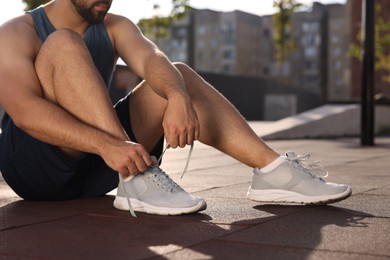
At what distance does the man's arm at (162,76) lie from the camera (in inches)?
114

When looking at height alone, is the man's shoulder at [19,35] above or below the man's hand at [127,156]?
above

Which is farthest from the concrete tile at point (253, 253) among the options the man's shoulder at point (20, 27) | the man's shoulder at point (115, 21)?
the man's shoulder at point (115, 21)

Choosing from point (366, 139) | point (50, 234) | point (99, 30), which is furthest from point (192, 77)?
point (366, 139)

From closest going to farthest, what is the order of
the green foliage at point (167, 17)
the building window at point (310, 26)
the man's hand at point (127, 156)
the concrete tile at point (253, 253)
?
the concrete tile at point (253, 253)
the man's hand at point (127, 156)
the green foliage at point (167, 17)
the building window at point (310, 26)

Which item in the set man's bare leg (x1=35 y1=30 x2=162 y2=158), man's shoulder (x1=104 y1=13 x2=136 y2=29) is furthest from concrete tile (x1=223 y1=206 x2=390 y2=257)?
man's shoulder (x1=104 y1=13 x2=136 y2=29)

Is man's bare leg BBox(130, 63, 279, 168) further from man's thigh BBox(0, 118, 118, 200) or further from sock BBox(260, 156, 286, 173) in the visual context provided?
man's thigh BBox(0, 118, 118, 200)

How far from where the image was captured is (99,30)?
3.32m

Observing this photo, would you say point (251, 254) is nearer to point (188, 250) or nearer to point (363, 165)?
point (188, 250)

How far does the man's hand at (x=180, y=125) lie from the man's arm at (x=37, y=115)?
134 mm

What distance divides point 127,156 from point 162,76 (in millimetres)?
467

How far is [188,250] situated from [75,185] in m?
1.28

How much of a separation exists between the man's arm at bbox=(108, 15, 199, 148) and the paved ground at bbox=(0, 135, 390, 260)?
333 millimetres

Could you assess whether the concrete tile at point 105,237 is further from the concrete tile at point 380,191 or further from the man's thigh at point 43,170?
the concrete tile at point 380,191

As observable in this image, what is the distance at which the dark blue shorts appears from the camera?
3.15 metres
